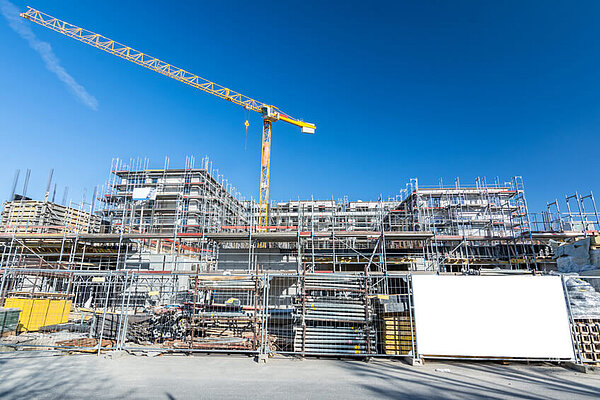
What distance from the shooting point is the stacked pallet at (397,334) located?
791 centimetres

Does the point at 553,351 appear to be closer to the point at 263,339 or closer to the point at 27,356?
the point at 263,339

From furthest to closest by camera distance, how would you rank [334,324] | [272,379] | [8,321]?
[8,321], [334,324], [272,379]

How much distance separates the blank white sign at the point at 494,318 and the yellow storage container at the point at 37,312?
13441 mm

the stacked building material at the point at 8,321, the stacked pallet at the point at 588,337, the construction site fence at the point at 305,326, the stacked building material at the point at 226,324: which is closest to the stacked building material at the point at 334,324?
the construction site fence at the point at 305,326

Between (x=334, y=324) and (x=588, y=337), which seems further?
(x=334, y=324)

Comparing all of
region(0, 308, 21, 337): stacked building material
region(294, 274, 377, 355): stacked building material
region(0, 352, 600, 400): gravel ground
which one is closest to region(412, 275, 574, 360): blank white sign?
region(0, 352, 600, 400): gravel ground

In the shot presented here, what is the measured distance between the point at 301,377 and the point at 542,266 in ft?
75.2

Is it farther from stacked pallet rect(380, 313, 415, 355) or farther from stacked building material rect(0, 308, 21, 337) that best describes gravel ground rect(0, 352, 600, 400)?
stacked building material rect(0, 308, 21, 337)

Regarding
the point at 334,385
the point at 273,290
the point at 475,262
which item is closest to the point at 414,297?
the point at 334,385

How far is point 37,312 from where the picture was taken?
40.0ft

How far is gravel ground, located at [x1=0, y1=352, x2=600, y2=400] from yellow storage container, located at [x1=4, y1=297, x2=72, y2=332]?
4.91 metres

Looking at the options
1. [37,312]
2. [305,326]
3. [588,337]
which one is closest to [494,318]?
[588,337]

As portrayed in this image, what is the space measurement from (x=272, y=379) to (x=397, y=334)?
3435 millimetres

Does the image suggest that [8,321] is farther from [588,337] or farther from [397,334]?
[588,337]
